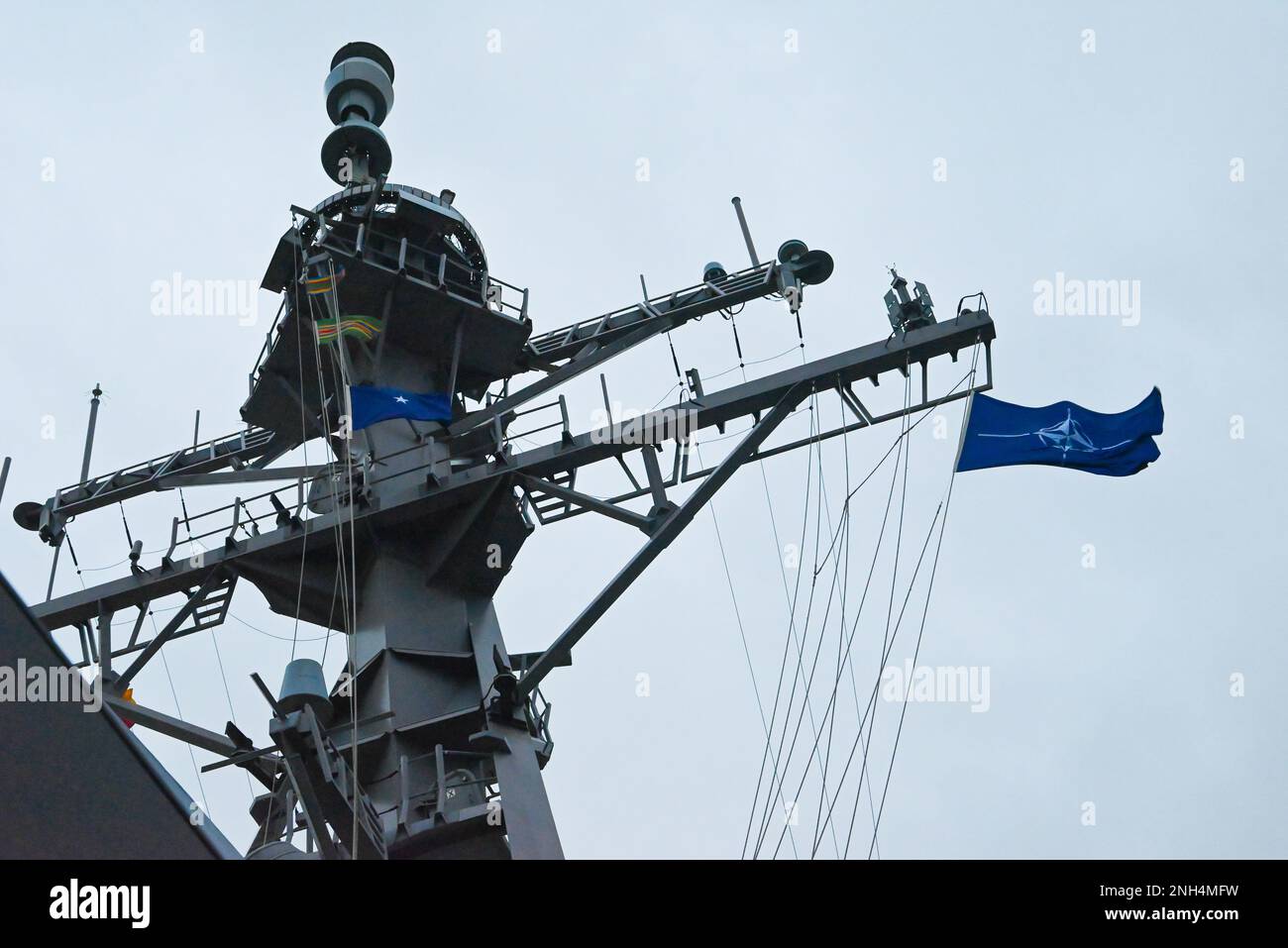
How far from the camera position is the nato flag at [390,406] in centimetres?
1495

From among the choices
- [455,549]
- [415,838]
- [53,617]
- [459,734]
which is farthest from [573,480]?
[53,617]

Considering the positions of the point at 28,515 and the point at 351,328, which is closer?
the point at 351,328

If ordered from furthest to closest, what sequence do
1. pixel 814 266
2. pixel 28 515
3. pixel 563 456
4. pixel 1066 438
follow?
pixel 28 515 → pixel 814 266 → pixel 563 456 → pixel 1066 438

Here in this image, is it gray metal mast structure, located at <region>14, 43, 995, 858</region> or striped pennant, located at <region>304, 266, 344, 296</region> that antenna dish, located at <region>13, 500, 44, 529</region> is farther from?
striped pennant, located at <region>304, 266, 344, 296</region>

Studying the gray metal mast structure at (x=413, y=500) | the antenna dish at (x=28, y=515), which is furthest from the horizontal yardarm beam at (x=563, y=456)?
the antenna dish at (x=28, y=515)

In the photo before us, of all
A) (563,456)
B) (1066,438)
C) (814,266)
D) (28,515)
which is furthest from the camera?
(28,515)

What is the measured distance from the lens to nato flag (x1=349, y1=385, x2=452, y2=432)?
589 inches

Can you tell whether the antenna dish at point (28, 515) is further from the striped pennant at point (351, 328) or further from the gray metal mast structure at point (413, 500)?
the striped pennant at point (351, 328)

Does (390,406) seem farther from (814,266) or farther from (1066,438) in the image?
(1066,438)

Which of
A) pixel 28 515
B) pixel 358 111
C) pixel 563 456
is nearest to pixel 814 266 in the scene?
pixel 563 456

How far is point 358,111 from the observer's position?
18.6 meters

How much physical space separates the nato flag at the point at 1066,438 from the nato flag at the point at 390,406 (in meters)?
6.01

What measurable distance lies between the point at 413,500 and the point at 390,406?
1.79 meters
